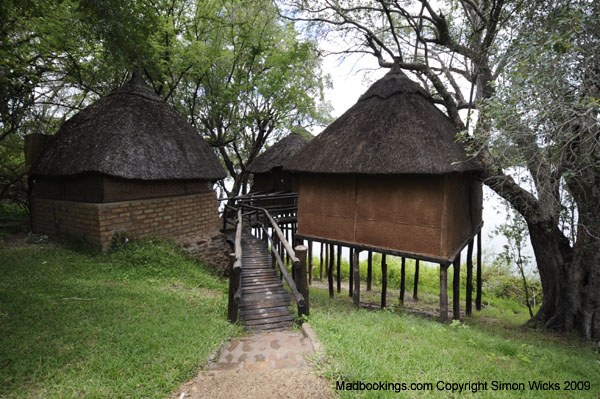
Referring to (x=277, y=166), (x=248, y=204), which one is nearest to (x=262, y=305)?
(x=248, y=204)

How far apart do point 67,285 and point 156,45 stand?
8.36m

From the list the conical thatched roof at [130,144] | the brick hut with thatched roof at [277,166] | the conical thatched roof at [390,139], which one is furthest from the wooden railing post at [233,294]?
the brick hut with thatched roof at [277,166]

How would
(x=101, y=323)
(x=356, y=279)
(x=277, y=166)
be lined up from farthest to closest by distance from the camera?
Answer: (x=277, y=166)
(x=356, y=279)
(x=101, y=323)

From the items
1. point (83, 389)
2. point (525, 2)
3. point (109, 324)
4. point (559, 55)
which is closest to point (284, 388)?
point (83, 389)

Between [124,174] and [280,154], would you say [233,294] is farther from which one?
[280,154]

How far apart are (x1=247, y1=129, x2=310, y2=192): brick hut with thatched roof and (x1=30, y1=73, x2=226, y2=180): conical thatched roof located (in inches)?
225

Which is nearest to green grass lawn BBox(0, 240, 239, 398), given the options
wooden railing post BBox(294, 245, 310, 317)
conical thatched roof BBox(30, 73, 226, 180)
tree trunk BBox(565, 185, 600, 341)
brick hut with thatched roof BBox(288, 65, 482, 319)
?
wooden railing post BBox(294, 245, 310, 317)

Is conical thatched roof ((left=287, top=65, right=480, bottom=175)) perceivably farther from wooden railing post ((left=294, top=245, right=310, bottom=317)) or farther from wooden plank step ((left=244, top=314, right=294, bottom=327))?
wooden plank step ((left=244, top=314, right=294, bottom=327))

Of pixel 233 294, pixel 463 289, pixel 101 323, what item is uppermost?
pixel 233 294

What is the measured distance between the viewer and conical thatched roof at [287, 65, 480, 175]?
6766 mm

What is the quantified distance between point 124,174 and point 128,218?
1.08 m

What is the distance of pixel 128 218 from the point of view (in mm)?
7492

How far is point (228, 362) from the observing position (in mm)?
3740

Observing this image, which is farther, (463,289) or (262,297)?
(463,289)
